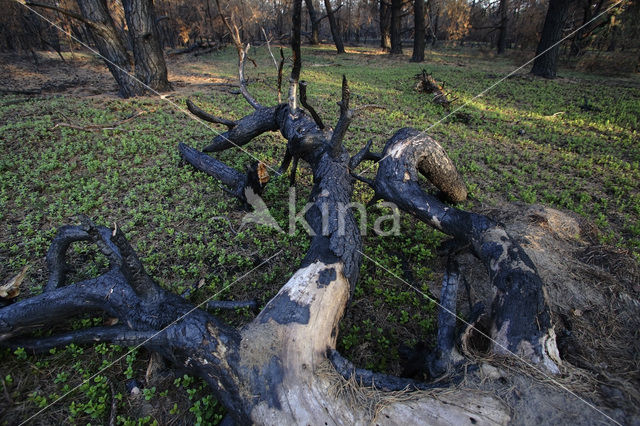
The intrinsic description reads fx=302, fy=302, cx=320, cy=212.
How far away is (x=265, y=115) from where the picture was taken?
5340 mm

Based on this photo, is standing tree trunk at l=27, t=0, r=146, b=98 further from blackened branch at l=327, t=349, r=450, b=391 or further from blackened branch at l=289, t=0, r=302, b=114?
blackened branch at l=327, t=349, r=450, b=391

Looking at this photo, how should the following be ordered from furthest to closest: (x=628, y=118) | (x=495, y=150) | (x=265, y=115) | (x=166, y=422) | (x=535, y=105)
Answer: (x=535, y=105) → (x=628, y=118) → (x=495, y=150) → (x=265, y=115) → (x=166, y=422)

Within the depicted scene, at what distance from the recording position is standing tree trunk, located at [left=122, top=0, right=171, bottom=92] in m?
8.30

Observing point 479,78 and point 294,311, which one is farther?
point 479,78

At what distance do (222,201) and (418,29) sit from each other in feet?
50.1

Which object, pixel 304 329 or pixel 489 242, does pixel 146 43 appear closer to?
pixel 304 329

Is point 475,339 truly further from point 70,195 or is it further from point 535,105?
point 535,105

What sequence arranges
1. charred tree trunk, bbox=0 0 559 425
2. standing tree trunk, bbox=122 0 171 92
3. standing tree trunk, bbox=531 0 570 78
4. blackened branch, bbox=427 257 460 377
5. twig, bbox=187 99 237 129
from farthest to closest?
standing tree trunk, bbox=531 0 570 78 < standing tree trunk, bbox=122 0 171 92 < twig, bbox=187 99 237 129 < blackened branch, bbox=427 257 460 377 < charred tree trunk, bbox=0 0 559 425

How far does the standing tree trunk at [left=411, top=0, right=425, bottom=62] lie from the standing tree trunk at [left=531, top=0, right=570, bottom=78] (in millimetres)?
5300

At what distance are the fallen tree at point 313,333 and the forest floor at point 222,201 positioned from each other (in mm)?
312

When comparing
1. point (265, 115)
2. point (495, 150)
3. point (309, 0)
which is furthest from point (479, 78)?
point (309, 0)

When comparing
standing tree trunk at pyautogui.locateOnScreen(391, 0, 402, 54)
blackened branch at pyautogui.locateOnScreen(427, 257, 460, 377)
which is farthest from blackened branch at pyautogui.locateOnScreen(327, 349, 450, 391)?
standing tree trunk at pyautogui.locateOnScreen(391, 0, 402, 54)

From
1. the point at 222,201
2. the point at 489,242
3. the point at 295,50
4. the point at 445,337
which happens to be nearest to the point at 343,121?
the point at 295,50

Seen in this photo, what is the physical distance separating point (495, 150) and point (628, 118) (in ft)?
14.4
